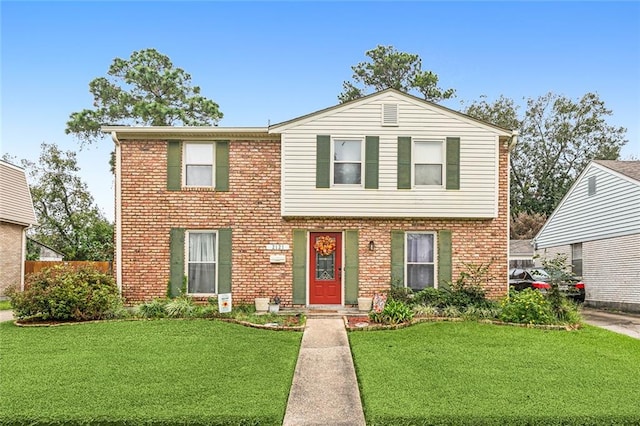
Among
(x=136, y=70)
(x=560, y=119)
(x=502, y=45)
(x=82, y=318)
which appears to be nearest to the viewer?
(x=82, y=318)

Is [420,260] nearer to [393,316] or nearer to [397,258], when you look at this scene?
[397,258]

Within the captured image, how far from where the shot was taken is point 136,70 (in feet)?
98.6

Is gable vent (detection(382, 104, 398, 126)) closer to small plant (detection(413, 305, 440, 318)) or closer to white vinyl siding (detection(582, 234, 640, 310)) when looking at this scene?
small plant (detection(413, 305, 440, 318))

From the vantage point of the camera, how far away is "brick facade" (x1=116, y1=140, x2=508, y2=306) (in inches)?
481

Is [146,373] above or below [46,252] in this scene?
below

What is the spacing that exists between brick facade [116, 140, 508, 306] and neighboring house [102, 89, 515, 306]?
3cm

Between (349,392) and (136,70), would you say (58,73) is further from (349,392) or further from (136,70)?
(349,392)

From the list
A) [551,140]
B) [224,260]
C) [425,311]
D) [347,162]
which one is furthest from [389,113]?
[551,140]

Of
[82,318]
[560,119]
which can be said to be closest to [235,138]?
[82,318]

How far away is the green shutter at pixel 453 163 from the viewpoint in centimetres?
1212

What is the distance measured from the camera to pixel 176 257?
482 inches

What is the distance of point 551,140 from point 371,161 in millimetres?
27997

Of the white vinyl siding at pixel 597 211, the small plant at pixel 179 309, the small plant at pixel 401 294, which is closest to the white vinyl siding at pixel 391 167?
the small plant at pixel 401 294

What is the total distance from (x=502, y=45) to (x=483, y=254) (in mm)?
8925
